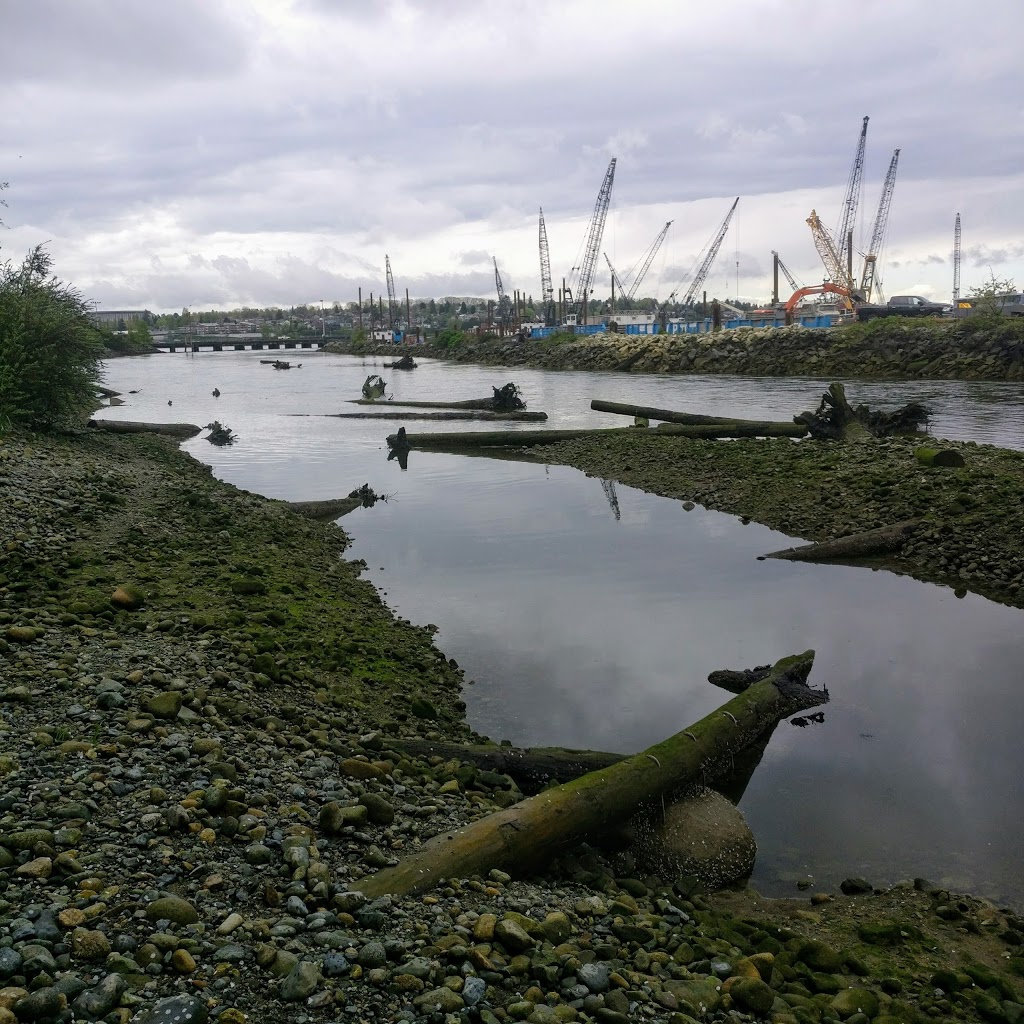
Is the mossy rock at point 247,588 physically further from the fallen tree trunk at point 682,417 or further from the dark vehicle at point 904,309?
the dark vehicle at point 904,309

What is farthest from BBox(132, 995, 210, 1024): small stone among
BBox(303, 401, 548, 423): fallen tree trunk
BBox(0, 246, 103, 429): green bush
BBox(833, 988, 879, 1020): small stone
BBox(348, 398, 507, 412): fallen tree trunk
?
BBox(348, 398, 507, 412): fallen tree trunk

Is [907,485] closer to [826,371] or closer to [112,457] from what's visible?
[112,457]

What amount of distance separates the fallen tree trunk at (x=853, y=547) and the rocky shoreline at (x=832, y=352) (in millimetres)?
50334

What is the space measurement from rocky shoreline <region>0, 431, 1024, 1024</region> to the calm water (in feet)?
2.86

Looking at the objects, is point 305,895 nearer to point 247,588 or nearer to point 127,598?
point 127,598

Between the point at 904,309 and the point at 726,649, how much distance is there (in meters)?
88.8

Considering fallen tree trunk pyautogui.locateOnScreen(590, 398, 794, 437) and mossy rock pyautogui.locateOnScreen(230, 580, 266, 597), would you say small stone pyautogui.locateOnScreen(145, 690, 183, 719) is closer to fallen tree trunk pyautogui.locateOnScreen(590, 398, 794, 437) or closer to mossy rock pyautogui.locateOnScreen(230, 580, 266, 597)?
mossy rock pyautogui.locateOnScreen(230, 580, 266, 597)

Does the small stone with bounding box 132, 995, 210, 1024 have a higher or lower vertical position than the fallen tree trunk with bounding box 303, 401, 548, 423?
higher

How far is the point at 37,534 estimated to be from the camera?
12.9m

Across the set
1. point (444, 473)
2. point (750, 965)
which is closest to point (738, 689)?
point (750, 965)

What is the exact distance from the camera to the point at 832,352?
7594 centimetres

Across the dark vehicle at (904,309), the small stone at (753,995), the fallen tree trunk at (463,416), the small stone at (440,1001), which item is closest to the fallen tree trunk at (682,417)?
the fallen tree trunk at (463,416)

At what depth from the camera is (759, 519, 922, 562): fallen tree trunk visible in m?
16.3

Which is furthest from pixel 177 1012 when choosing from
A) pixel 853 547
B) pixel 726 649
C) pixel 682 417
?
pixel 682 417
